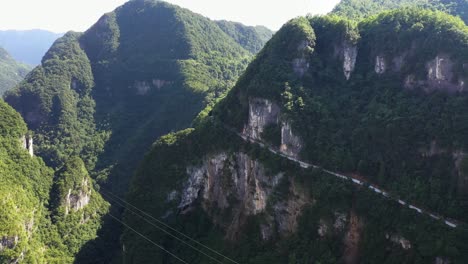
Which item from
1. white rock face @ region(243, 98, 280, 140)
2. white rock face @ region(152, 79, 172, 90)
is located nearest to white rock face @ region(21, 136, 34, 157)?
white rock face @ region(243, 98, 280, 140)

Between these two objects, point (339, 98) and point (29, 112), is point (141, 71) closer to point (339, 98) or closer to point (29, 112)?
point (29, 112)

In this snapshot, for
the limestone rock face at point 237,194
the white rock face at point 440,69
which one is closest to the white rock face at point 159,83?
the limestone rock face at point 237,194

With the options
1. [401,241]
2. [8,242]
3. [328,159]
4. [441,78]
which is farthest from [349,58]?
[8,242]

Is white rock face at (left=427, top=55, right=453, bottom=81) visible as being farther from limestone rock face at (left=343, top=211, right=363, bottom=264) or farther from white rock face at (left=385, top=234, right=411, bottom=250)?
white rock face at (left=385, top=234, right=411, bottom=250)

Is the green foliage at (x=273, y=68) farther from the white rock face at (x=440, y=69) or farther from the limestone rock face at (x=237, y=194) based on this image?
the white rock face at (x=440, y=69)

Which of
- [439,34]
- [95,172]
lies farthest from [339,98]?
[95,172]
